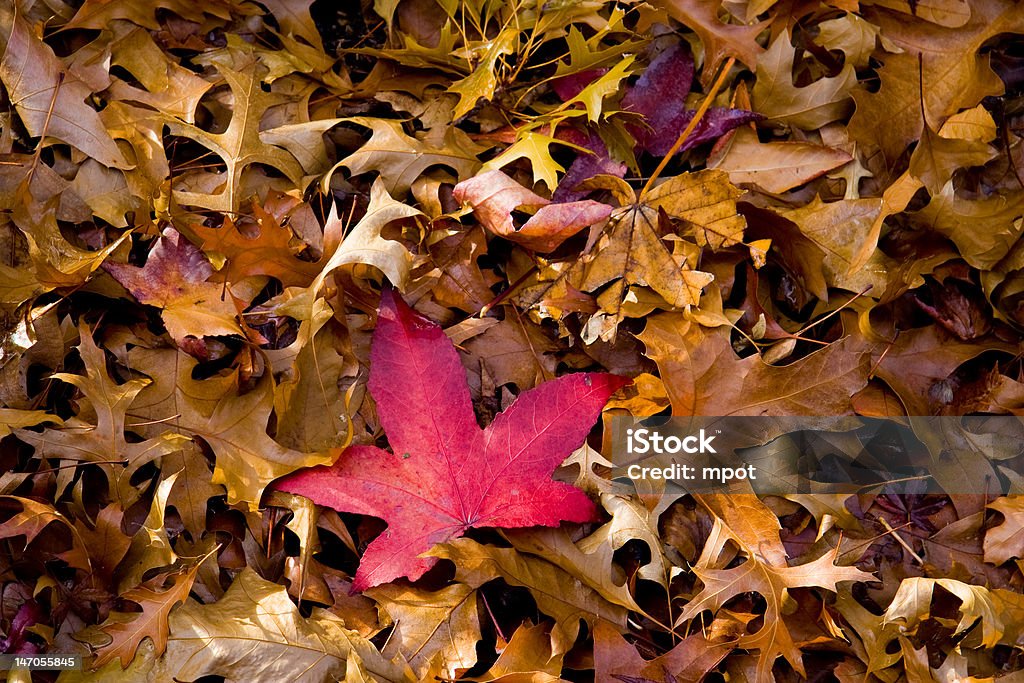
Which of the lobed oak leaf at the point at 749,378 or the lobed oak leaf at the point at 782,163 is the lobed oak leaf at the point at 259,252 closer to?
the lobed oak leaf at the point at 749,378

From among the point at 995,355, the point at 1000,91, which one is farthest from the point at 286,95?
the point at 995,355

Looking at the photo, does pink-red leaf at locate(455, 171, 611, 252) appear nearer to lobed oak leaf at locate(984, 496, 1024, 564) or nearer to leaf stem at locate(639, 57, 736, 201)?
leaf stem at locate(639, 57, 736, 201)

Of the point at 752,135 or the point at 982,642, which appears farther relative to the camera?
the point at 752,135

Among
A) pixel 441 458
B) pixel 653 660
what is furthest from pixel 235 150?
pixel 653 660

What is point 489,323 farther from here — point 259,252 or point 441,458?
point 259,252

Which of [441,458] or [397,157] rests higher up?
[397,157]

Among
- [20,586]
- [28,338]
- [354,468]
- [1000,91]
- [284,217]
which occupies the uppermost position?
[1000,91]

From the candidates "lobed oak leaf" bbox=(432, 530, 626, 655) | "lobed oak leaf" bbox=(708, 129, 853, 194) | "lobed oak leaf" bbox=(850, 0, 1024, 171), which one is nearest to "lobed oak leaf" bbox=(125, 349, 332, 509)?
"lobed oak leaf" bbox=(432, 530, 626, 655)

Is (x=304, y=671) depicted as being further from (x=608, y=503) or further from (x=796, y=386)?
(x=796, y=386)
